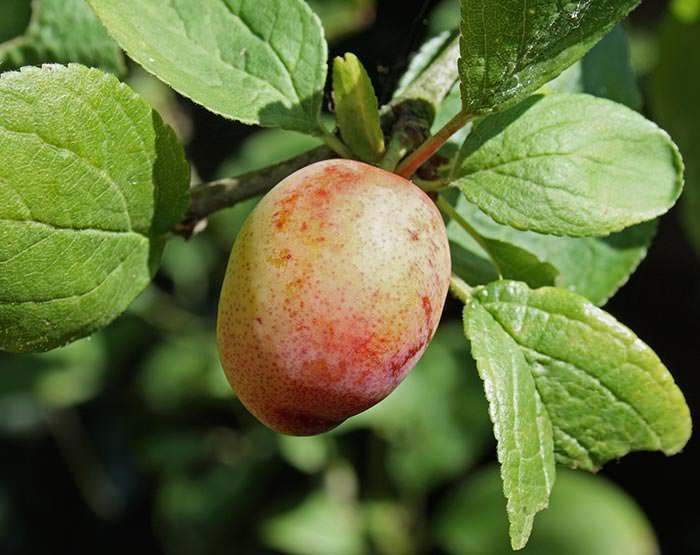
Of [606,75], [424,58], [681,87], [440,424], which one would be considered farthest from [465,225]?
[440,424]

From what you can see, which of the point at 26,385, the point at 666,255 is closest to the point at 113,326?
the point at 26,385

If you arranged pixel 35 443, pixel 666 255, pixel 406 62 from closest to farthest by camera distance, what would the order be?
1. pixel 406 62
2. pixel 35 443
3. pixel 666 255

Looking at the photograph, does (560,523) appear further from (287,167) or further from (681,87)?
(287,167)

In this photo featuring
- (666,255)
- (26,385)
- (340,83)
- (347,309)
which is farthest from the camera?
(666,255)

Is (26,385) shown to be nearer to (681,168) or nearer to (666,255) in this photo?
(681,168)

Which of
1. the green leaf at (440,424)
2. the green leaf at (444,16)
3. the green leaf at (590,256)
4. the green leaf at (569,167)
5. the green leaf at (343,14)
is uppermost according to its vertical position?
the green leaf at (569,167)

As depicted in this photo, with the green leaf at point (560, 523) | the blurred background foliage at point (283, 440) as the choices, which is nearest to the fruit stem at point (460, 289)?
the blurred background foliage at point (283, 440)

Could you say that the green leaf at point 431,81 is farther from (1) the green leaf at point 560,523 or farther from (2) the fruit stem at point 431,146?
(1) the green leaf at point 560,523
